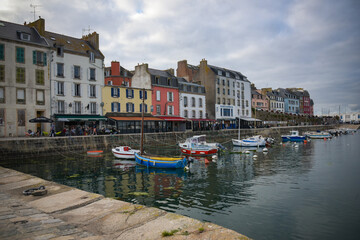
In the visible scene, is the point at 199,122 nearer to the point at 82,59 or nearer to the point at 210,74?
the point at 210,74

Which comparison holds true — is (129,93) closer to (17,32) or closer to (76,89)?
(76,89)

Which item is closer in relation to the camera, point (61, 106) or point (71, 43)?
point (61, 106)

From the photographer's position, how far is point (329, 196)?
1556 centimetres

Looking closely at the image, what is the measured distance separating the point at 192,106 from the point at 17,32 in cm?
3590

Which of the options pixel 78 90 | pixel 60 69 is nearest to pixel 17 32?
pixel 60 69

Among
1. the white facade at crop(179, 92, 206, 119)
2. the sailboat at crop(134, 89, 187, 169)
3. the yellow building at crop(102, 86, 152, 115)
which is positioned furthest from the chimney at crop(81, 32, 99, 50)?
the sailboat at crop(134, 89, 187, 169)

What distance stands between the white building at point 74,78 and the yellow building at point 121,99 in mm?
1199

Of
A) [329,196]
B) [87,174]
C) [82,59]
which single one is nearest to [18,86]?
[82,59]

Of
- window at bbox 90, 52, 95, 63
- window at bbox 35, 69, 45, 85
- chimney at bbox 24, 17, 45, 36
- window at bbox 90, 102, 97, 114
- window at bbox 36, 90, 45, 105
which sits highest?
chimney at bbox 24, 17, 45, 36

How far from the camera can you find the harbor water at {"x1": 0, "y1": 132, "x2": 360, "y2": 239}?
37.6 feet

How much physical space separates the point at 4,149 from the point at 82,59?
63.1 feet

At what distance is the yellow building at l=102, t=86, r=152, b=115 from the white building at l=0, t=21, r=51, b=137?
9.37m

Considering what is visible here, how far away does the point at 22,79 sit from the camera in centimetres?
3503

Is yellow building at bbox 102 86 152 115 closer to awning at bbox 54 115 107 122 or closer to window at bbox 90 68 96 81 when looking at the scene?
window at bbox 90 68 96 81
